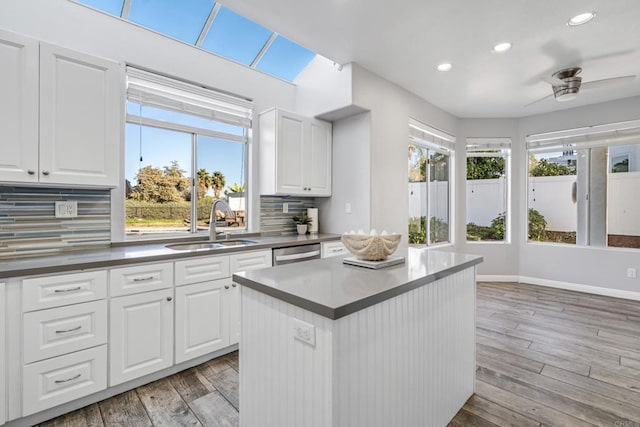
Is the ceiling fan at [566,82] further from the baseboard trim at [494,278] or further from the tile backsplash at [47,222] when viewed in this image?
the tile backsplash at [47,222]

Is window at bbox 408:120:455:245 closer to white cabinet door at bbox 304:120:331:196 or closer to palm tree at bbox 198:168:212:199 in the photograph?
white cabinet door at bbox 304:120:331:196

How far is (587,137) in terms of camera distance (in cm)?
446

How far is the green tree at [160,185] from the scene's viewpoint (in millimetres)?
2762

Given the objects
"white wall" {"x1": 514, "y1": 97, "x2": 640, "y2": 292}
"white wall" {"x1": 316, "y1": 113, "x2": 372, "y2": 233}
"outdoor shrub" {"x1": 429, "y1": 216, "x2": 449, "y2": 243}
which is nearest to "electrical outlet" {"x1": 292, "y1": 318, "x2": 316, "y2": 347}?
"white wall" {"x1": 316, "y1": 113, "x2": 372, "y2": 233}

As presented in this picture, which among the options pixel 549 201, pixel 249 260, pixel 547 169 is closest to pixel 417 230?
pixel 549 201

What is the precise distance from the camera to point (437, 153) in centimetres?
488

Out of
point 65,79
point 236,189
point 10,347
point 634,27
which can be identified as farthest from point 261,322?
point 634,27

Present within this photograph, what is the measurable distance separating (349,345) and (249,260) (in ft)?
5.65

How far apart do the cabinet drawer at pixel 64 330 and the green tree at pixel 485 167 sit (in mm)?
5252

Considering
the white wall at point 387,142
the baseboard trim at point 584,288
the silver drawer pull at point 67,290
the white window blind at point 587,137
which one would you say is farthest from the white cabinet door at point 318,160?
the baseboard trim at point 584,288

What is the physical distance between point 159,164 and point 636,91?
5806 millimetres

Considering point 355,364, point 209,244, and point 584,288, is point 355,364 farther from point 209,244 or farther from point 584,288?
point 584,288

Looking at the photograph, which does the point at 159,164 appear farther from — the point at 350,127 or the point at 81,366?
the point at 350,127

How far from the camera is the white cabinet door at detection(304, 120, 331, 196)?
11.8ft
